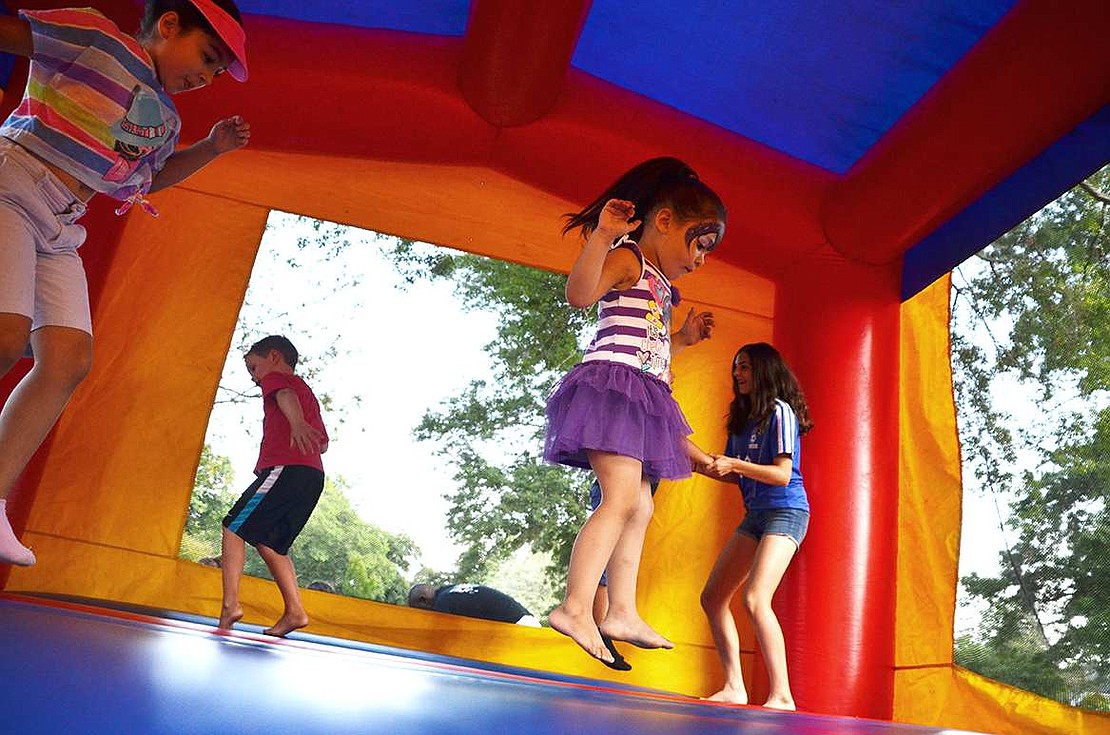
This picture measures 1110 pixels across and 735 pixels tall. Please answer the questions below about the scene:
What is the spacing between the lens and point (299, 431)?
3.10 metres

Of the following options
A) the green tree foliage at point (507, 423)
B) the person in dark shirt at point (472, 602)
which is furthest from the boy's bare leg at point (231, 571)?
the green tree foliage at point (507, 423)

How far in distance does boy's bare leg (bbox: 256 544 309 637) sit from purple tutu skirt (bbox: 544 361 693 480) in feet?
3.83

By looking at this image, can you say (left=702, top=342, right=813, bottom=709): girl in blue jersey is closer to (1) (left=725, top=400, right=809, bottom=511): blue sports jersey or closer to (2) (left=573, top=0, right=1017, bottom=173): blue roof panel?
(1) (left=725, top=400, right=809, bottom=511): blue sports jersey

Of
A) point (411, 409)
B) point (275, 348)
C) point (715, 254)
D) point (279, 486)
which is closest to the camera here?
point (279, 486)

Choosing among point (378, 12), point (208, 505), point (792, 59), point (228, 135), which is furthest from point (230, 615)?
point (792, 59)

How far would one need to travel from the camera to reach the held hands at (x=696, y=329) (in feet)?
7.83

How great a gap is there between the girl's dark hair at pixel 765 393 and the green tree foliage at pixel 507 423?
3.75 feet

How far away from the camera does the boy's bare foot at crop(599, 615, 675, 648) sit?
6.16ft

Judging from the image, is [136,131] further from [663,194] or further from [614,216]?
[663,194]

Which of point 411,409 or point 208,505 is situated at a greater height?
point 411,409

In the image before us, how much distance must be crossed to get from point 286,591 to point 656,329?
146 cm

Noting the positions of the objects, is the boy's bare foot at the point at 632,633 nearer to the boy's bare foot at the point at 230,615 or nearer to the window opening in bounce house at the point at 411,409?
the boy's bare foot at the point at 230,615

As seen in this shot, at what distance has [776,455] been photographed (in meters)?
2.87

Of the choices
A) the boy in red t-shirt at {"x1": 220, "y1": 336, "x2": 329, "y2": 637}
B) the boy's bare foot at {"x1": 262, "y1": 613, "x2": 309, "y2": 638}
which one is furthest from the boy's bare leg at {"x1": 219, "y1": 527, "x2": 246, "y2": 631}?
the boy's bare foot at {"x1": 262, "y1": 613, "x2": 309, "y2": 638}
